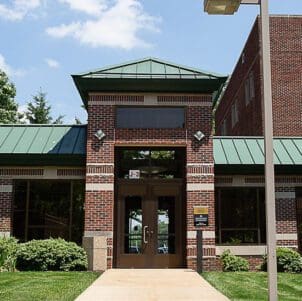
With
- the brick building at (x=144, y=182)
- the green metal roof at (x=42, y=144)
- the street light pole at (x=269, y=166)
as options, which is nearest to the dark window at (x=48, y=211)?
the brick building at (x=144, y=182)

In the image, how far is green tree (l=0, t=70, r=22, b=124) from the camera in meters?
37.6

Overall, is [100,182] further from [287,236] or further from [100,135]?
[287,236]

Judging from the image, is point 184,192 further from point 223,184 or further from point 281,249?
point 281,249

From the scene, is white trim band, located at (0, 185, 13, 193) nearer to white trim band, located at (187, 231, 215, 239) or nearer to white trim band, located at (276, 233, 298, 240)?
white trim band, located at (187, 231, 215, 239)

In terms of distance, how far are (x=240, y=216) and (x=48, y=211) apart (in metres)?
6.64

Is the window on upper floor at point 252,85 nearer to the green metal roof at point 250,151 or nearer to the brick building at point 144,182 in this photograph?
the green metal roof at point 250,151

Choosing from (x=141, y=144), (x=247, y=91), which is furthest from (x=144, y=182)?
(x=247, y=91)

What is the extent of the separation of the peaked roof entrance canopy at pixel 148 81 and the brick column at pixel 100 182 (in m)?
0.74

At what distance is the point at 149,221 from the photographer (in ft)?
53.2

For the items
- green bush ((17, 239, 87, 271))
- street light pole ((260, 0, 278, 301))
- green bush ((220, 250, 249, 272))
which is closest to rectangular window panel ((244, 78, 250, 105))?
green bush ((220, 250, 249, 272))

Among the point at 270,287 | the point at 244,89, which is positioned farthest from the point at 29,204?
the point at 244,89

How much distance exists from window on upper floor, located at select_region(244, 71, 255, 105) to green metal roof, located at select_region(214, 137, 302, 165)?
1122 centimetres

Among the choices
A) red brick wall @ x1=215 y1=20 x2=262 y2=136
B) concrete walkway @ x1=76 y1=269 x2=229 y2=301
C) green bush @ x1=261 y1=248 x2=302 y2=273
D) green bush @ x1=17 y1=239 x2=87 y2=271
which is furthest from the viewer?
red brick wall @ x1=215 y1=20 x2=262 y2=136

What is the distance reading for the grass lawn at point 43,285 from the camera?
31.7 feet
